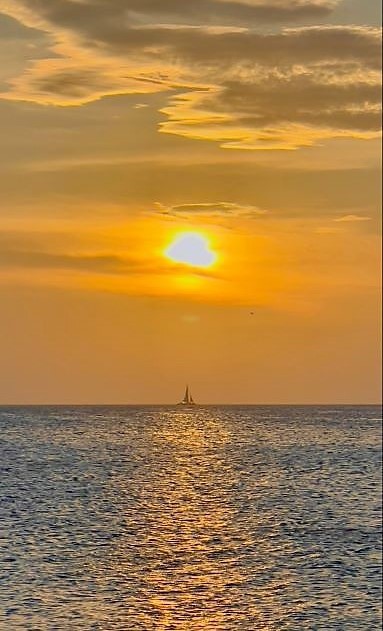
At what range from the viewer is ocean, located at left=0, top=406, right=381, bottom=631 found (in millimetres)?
42844

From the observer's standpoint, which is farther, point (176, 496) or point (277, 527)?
point (176, 496)

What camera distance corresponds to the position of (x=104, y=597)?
4556 centimetres

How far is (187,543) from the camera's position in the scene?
60.7m

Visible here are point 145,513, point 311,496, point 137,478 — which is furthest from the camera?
point 137,478

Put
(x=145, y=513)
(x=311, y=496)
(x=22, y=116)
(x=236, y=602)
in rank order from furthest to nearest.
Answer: (x=311, y=496) → (x=145, y=513) → (x=236, y=602) → (x=22, y=116)

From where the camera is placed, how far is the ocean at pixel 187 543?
42844 mm

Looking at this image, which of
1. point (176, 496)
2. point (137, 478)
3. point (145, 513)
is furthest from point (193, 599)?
point (137, 478)

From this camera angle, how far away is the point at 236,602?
4553 cm

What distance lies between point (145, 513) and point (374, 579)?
2471cm

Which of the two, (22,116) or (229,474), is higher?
(22,116)

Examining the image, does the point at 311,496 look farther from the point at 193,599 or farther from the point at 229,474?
the point at 193,599

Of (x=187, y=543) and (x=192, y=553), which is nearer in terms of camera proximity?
(x=192, y=553)

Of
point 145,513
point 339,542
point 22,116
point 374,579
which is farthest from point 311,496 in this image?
point 22,116

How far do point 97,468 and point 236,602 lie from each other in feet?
192
